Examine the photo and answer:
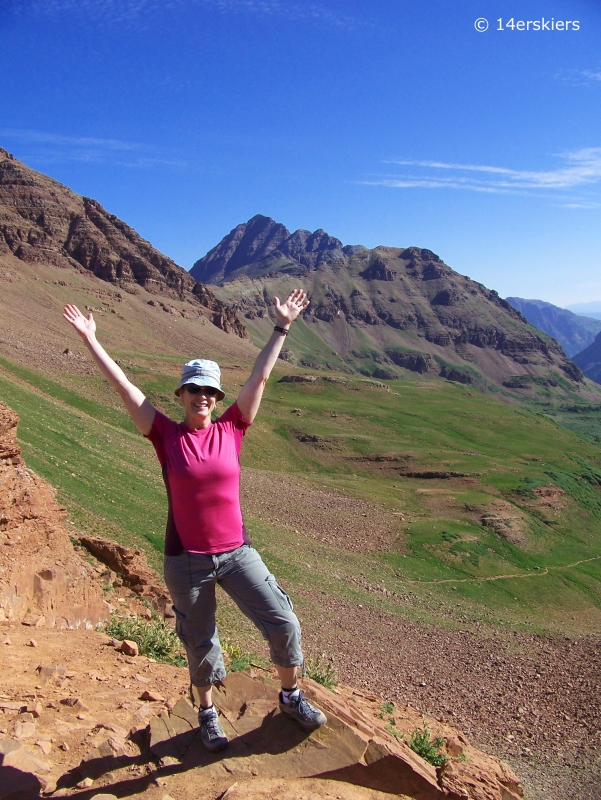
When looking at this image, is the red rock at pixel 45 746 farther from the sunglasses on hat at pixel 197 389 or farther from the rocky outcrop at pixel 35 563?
the sunglasses on hat at pixel 197 389

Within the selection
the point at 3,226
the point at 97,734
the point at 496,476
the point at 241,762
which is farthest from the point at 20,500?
the point at 3,226

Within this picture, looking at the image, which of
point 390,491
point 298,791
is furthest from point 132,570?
point 390,491

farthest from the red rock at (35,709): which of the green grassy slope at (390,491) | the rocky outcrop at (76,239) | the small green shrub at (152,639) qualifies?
the rocky outcrop at (76,239)

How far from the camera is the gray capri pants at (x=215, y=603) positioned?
562 cm

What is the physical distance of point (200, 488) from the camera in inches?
217

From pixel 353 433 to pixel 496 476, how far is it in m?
16.0

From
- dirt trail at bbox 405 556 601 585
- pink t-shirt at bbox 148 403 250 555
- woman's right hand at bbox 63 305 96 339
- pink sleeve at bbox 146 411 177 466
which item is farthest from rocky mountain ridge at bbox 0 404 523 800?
dirt trail at bbox 405 556 601 585

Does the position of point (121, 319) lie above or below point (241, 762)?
above

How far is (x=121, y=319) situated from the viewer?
4486 inches

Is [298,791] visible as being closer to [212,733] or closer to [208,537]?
[212,733]

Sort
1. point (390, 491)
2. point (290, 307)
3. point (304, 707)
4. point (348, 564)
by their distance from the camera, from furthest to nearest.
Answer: point (390, 491) → point (348, 564) → point (290, 307) → point (304, 707)

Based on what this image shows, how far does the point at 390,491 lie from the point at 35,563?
129 ft

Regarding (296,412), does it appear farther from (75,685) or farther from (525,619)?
(75,685)

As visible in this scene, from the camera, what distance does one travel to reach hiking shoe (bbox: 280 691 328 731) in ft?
19.1
